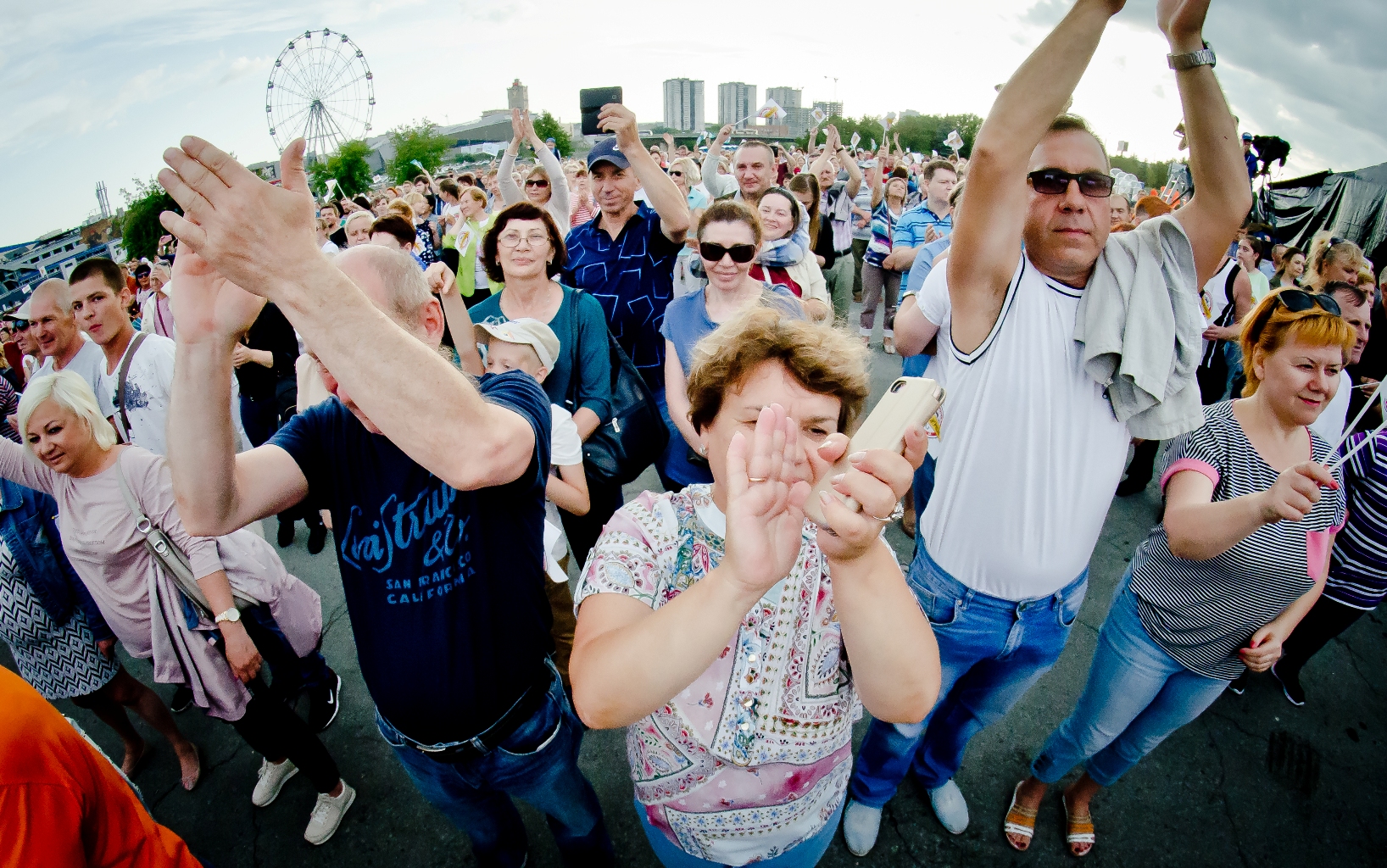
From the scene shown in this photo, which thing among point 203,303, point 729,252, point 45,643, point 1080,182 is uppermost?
point 1080,182

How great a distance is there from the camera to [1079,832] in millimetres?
2428

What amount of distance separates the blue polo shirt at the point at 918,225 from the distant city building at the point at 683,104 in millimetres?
112266

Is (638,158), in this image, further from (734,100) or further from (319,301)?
(734,100)

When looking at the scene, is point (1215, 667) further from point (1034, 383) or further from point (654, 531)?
point (654, 531)

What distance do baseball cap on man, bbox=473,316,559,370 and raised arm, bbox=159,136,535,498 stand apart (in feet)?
5.23

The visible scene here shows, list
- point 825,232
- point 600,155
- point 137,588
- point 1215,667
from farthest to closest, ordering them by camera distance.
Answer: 1. point 825,232
2. point 600,155
3. point 137,588
4. point 1215,667

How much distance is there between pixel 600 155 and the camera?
3750mm

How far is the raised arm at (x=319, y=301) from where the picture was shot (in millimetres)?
814

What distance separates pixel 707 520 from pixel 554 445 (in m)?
1.26

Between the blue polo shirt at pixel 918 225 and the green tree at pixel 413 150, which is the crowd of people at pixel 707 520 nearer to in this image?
the blue polo shirt at pixel 918 225

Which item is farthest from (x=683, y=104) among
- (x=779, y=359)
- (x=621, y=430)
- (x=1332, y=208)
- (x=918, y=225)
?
(x=779, y=359)

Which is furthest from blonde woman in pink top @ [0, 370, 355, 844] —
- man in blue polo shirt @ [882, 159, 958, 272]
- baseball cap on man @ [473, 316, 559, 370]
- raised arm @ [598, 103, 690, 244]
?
man in blue polo shirt @ [882, 159, 958, 272]

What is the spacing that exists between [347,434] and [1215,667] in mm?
2828

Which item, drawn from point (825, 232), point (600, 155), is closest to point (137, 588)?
point (600, 155)
